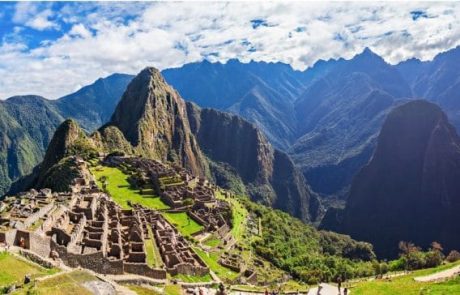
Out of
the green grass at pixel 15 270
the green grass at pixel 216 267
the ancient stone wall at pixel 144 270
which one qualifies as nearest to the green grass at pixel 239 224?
the green grass at pixel 216 267

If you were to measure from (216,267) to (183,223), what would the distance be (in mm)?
23044

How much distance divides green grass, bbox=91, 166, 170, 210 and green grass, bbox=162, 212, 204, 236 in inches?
166

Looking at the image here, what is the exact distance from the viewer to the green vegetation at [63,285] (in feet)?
98.8

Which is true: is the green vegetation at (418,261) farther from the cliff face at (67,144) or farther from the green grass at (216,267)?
the cliff face at (67,144)

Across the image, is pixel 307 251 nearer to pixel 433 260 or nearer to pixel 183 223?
pixel 183 223

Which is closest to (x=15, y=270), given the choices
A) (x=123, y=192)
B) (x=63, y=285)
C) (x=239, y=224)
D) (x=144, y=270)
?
(x=63, y=285)

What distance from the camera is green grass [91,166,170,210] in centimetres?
10419

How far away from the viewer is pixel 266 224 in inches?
5576

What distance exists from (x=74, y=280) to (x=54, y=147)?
548 feet

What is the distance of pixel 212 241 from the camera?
9150 centimetres

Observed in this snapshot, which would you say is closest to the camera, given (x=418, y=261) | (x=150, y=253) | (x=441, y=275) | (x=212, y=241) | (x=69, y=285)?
(x=69, y=285)

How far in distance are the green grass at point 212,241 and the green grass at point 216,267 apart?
6.15 m

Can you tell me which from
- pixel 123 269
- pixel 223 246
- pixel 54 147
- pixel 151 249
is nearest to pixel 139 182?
pixel 223 246

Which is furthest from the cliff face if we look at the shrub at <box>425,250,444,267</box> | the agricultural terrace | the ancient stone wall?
the agricultural terrace
